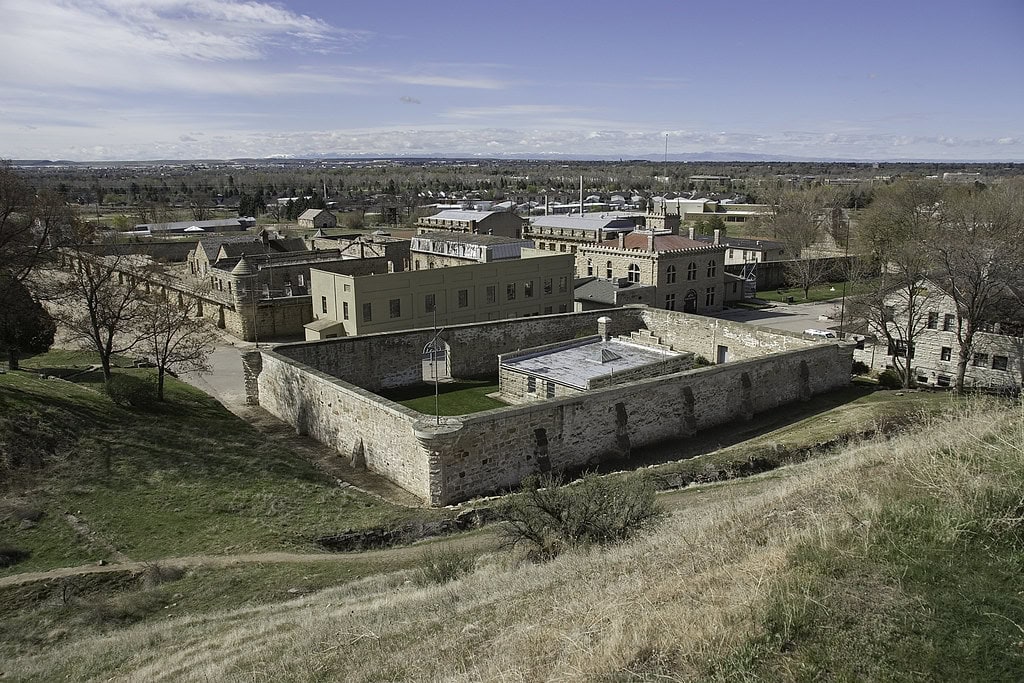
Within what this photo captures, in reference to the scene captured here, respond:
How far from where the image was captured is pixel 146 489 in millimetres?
18844

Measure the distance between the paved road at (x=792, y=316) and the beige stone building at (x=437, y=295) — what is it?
12966 millimetres

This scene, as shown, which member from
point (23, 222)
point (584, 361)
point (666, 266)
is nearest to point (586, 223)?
point (666, 266)

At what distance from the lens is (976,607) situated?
24.7 ft

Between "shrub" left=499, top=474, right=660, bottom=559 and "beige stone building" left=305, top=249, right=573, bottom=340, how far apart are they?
23438mm

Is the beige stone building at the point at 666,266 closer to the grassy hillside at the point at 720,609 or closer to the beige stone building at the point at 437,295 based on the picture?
the beige stone building at the point at 437,295

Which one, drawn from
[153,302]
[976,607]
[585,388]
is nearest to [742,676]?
[976,607]

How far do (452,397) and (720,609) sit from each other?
22.5 m

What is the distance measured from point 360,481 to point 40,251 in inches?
552

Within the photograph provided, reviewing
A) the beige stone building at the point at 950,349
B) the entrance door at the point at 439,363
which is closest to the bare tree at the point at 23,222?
the entrance door at the point at 439,363

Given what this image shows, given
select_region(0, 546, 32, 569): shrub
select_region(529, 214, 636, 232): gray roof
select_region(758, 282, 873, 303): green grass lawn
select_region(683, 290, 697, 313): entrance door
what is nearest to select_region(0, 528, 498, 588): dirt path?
select_region(0, 546, 32, 569): shrub

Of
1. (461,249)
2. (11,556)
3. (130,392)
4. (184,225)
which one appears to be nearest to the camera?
(11,556)

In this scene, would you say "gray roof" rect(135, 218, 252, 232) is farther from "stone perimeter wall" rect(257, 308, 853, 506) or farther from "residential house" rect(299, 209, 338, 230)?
"stone perimeter wall" rect(257, 308, 853, 506)

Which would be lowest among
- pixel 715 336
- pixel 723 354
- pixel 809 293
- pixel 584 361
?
pixel 809 293

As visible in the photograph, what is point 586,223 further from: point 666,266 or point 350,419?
point 350,419
